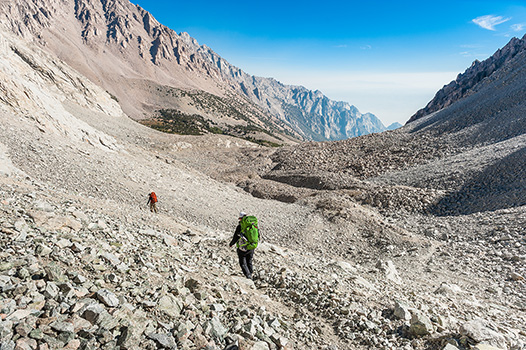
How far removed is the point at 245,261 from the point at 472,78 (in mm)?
103863

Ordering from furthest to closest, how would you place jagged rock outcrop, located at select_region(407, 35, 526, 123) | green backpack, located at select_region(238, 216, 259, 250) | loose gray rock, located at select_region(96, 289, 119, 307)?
jagged rock outcrop, located at select_region(407, 35, 526, 123) → green backpack, located at select_region(238, 216, 259, 250) → loose gray rock, located at select_region(96, 289, 119, 307)

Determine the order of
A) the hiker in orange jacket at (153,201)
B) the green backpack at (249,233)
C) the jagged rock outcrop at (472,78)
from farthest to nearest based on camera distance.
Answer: the jagged rock outcrop at (472,78) < the hiker in orange jacket at (153,201) < the green backpack at (249,233)

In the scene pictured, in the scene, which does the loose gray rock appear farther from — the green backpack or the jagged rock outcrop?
the jagged rock outcrop

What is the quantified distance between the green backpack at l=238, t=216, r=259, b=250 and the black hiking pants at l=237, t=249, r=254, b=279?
17 cm

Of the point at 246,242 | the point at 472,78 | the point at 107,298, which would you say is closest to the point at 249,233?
the point at 246,242

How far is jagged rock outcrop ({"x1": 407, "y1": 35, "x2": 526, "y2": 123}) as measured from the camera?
262 feet

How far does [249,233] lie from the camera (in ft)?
25.9

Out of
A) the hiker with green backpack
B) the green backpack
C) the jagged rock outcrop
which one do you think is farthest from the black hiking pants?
the jagged rock outcrop

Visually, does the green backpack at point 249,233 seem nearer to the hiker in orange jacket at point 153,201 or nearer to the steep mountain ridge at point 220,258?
the steep mountain ridge at point 220,258

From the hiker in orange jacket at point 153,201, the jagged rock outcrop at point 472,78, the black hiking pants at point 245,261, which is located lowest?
the black hiking pants at point 245,261

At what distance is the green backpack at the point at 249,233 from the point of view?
786cm

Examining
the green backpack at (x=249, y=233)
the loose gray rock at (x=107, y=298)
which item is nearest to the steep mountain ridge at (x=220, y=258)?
the loose gray rock at (x=107, y=298)

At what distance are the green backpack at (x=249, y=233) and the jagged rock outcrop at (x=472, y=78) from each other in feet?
286

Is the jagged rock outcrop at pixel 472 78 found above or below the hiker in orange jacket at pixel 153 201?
above
